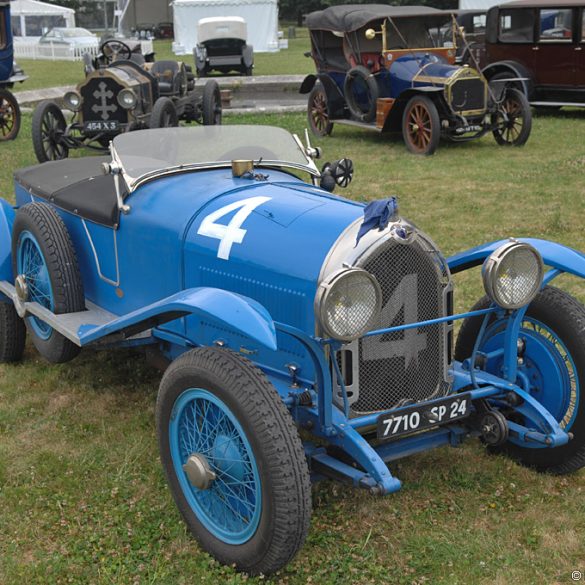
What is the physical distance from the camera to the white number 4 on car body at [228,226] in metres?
3.64

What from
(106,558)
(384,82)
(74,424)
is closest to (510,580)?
(106,558)

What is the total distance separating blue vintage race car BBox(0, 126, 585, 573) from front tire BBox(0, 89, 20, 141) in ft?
32.5

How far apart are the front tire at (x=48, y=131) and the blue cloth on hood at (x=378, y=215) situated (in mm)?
8877

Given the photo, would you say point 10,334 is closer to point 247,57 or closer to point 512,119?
point 512,119

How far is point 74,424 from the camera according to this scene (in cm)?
435

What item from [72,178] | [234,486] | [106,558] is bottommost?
[106,558]

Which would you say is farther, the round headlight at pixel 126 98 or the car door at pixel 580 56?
the car door at pixel 580 56

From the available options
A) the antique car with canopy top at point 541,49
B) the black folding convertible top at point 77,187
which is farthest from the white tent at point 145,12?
the black folding convertible top at point 77,187

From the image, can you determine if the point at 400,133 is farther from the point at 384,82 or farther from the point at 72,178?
the point at 72,178

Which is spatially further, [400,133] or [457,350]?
[400,133]

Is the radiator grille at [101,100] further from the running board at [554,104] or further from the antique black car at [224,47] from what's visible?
the antique black car at [224,47]

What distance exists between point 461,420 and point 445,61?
9682mm

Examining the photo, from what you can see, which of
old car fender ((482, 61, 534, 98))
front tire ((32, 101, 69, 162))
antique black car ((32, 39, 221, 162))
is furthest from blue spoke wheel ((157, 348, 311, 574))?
old car fender ((482, 61, 534, 98))

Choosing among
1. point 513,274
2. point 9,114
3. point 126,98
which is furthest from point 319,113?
point 513,274
